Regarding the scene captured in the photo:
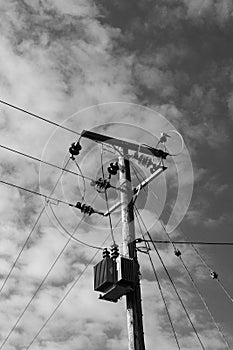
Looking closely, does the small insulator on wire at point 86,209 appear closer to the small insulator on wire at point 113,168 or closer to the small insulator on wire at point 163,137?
the small insulator on wire at point 113,168

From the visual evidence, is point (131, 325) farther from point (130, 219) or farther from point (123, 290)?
point (130, 219)

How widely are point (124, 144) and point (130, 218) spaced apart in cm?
235

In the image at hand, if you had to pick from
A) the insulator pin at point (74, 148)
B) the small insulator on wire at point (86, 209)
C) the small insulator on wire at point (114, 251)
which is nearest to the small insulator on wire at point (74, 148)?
the insulator pin at point (74, 148)

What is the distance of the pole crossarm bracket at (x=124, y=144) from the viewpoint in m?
12.0

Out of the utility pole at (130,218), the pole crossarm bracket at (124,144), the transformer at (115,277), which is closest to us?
the utility pole at (130,218)

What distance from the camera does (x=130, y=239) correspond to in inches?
409

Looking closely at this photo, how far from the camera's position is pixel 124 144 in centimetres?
1211

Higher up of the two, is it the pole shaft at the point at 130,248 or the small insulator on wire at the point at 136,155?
the small insulator on wire at the point at 136,155

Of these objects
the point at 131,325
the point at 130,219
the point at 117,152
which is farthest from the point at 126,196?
the point at 131,325

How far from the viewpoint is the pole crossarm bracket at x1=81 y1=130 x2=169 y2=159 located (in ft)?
39.4

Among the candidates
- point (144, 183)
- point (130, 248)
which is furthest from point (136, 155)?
point (130, 248)

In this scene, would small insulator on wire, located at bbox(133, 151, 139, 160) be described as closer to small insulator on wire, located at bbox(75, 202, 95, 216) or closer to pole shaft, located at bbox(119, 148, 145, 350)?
pole shaft, located at bbox(119, 148, 145, 350)

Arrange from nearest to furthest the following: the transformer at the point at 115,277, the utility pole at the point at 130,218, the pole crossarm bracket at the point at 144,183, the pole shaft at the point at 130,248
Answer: the pole shaft at the point at 130,248 < the utility pole at the point at 130,218 < the transformer at the point at 115,277 < the pole crossarm bracket at the point at 144,183

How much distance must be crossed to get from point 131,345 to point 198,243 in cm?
517
